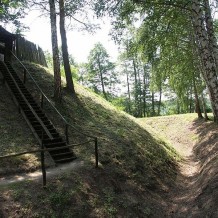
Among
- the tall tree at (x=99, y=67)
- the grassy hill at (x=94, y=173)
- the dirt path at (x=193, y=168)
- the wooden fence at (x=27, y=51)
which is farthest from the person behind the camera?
the tall tree at (x=99, y=67)

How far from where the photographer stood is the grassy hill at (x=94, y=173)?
359 inches

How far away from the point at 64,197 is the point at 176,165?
1012cm

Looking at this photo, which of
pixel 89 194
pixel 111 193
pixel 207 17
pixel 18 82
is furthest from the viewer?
pixel 18 82

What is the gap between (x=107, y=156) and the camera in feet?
45.2

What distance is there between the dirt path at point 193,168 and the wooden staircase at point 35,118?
5094 millimetres

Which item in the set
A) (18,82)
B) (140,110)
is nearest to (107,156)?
(18,82)

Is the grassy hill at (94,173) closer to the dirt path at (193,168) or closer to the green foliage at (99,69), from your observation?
the dirt path at (193,168)

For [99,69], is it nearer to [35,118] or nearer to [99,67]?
[99,67]

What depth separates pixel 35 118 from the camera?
15.6m

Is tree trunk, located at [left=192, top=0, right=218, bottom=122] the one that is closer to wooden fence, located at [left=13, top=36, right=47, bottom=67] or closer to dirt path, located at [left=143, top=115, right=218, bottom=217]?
dirt path, located at [left=143, top=115, right=218, bottom=217]

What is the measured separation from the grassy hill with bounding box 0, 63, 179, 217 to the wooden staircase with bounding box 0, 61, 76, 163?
1.39ft

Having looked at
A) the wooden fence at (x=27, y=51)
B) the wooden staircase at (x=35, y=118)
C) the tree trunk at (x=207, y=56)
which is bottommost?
the wooden staircase at (x=35, y=118)

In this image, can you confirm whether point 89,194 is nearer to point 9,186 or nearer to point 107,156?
point 9,186

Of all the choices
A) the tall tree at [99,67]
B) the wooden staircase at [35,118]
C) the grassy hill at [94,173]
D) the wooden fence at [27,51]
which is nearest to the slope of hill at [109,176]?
the grassy hill at [94,173]
